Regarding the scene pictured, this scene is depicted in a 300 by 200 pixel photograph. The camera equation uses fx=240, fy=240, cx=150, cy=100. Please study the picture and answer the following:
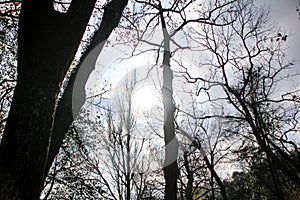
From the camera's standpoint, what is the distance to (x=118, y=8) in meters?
3.45

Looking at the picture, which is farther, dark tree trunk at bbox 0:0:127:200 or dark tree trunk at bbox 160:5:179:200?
dark tree trunk at bbox 160:5:179:200

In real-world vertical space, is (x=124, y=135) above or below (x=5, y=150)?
above

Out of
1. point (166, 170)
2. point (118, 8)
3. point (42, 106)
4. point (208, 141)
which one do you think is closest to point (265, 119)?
point (208, 141)

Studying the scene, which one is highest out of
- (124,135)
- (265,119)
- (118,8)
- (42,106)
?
(265,119)

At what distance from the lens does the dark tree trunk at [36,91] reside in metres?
1.67

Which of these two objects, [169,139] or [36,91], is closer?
[36,91]

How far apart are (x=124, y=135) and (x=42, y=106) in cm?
1113

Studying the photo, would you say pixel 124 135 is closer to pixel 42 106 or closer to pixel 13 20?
pixel 13 20

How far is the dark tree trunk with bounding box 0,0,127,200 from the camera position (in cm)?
167

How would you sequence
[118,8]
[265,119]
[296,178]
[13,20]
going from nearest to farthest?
[118,8], [13,20], [296,178], [265,119]

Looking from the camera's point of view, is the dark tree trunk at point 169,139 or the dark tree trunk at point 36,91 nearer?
the dark tree trunk at point 36,91

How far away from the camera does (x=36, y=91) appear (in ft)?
6.25

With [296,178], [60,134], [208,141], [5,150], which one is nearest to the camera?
[5,150]

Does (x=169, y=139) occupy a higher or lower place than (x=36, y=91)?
higher
